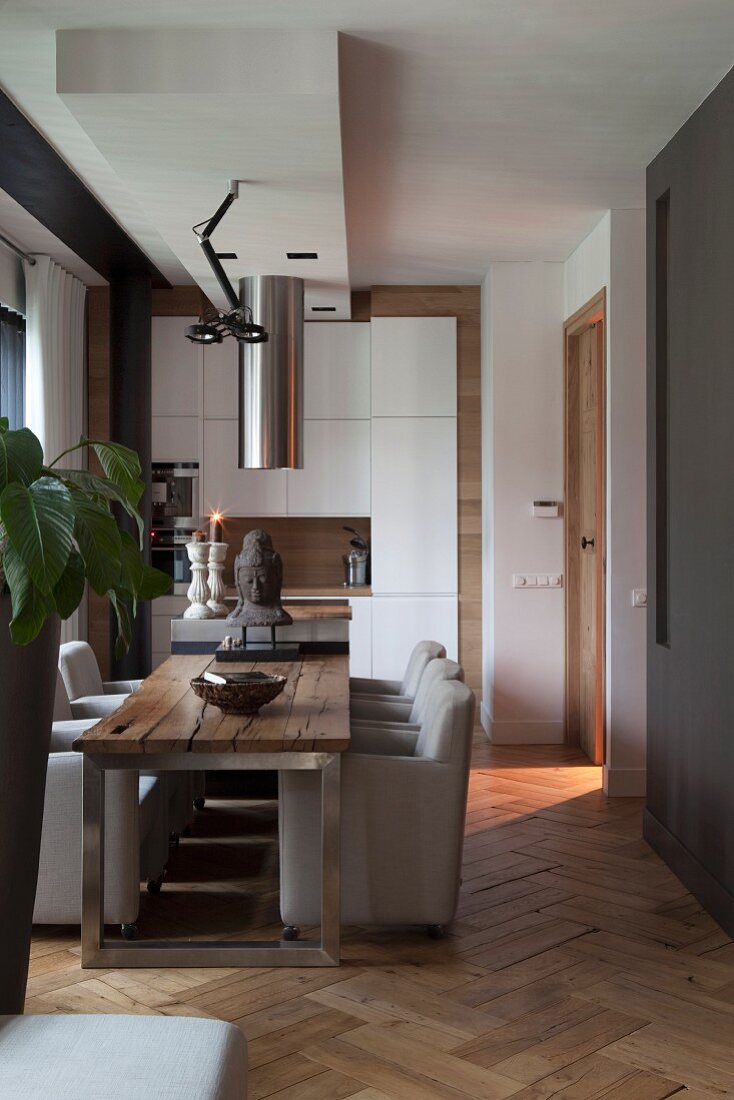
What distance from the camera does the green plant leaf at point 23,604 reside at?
5.85 feet

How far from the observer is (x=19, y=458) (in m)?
1.90

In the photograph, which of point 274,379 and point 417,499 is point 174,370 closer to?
point 274,379

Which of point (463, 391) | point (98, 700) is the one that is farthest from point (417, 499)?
point (98, 700)

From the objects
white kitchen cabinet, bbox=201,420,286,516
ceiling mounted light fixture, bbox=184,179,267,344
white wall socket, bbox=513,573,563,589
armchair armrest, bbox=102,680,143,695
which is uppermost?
ceiling mounted light fixture, bbox=184,179,267,344

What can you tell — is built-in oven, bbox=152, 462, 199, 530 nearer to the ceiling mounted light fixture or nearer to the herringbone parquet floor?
the ceiling mounted light fixture

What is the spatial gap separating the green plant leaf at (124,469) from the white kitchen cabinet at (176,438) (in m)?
5.05

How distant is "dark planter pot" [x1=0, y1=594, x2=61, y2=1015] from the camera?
2.01 m

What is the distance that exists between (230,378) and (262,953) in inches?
186

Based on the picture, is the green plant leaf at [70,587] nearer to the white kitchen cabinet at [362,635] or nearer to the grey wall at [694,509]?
the grey wall at [694,509]

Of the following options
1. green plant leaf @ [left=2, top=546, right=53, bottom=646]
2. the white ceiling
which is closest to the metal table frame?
green plant leaf @ [left=2, top=546, right=53, bottom=646]

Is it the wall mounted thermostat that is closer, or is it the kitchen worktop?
the wall mounted thermostat

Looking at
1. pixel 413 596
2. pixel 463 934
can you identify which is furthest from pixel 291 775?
pixel 413 596

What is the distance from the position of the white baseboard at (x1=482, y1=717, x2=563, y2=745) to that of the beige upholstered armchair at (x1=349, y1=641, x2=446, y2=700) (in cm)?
183

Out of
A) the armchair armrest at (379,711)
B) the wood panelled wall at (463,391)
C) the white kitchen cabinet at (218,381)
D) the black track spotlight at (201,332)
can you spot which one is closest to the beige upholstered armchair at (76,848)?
the armchair armrest at (379,711)
